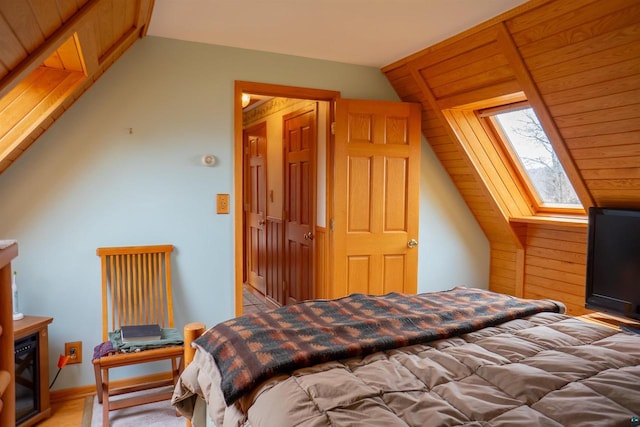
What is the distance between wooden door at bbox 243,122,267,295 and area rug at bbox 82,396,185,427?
2536 mm

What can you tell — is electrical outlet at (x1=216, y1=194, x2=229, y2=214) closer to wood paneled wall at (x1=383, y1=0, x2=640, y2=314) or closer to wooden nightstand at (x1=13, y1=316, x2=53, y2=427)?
wooden nightstand at (x1=13, y1=316, x2=53, y2=427)

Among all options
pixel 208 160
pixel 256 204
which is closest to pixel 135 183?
pixel 208 160

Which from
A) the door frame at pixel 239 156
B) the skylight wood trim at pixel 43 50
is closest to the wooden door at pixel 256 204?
the door frame at pixel 239 156

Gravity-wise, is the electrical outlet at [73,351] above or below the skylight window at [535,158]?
below

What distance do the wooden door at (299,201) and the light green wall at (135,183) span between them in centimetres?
74

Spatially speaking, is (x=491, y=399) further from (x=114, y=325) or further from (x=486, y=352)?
(x=114, y=325)

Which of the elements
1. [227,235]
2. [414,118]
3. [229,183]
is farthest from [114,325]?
[414,118]

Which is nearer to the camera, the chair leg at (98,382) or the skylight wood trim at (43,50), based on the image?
the skylight wood trim at (43,50)

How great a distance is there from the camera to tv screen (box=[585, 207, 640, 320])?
105 inches

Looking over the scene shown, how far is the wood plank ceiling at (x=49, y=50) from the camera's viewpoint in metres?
1.30

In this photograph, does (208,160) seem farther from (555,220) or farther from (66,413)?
(555,220)

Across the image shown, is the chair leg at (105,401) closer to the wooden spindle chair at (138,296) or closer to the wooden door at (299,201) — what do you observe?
the wooden spindle chair at (138,296)

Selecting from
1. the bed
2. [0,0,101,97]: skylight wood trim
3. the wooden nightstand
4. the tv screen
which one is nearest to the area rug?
the wooden nightstand

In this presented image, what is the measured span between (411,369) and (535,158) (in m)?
2.68
